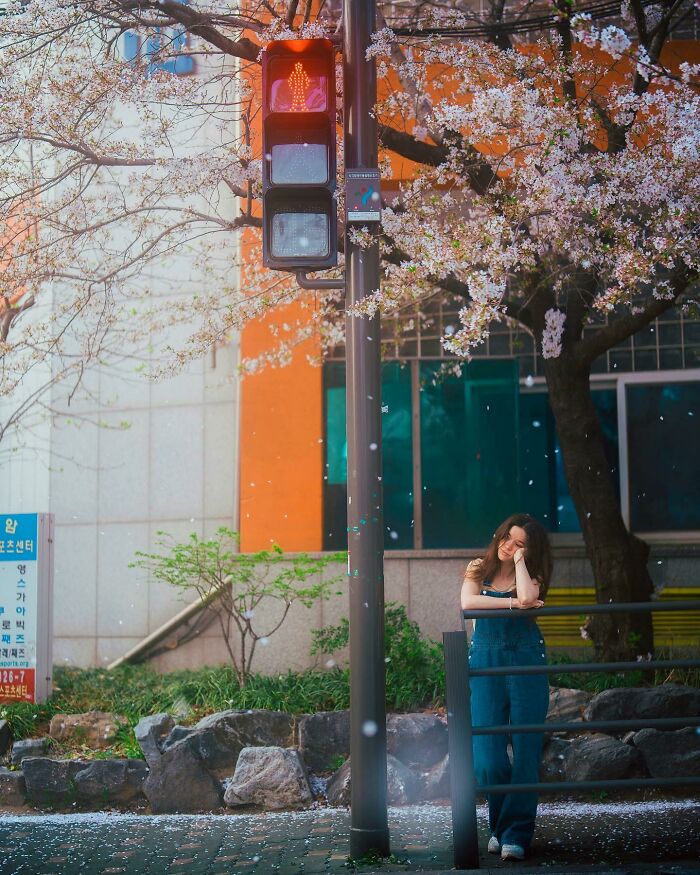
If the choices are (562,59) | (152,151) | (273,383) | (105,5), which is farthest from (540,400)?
(105,5)

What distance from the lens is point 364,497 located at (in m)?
5.91

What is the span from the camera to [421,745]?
311 inches

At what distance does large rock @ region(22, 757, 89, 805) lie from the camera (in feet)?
26.0

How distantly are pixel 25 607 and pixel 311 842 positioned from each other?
13.9 ft

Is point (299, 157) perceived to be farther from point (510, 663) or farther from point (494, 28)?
point (510, 663)

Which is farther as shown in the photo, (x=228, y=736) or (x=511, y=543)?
(x=228, y=736)

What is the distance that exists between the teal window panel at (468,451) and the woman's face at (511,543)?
5207mm

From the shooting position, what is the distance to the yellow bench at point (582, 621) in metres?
10.5

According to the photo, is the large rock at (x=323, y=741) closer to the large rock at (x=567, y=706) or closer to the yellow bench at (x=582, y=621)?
the large rock at (x=567, y=706)

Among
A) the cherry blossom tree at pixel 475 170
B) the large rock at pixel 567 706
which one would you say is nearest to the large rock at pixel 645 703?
the large rock at pixel 567 706

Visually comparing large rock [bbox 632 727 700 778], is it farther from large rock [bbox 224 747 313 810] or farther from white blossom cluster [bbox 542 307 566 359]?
white blossom cluster [bbox 542 307 566 359]

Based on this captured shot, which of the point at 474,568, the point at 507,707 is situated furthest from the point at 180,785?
the point at 474,568

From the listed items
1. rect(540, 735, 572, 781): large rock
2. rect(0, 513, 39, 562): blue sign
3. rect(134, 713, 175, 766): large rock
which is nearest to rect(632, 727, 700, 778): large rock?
rect(540, 735, 572, 781): large rock

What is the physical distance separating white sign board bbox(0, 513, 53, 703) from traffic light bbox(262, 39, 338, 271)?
4.77m
